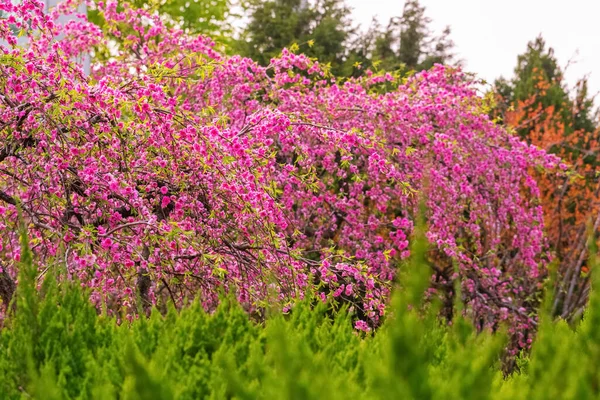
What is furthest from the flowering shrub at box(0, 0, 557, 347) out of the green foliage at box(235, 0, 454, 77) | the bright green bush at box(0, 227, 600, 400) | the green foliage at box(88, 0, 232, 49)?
Result: the green foliage at box(88, 0, 232, 49)

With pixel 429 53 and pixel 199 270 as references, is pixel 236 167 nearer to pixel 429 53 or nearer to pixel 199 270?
→ pixel 199 270

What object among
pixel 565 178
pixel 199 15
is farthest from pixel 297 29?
pixel 565 178

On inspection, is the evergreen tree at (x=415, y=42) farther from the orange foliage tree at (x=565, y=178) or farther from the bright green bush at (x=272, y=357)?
the bright green bush at (x=272, y=357)

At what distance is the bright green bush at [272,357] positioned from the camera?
1.70 metres

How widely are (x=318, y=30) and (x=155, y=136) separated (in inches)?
550

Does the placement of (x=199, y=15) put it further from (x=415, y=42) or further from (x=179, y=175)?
(x=179, y=175)

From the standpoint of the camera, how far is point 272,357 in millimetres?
2469

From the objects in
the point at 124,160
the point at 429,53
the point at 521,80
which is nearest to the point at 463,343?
the point at 124,160

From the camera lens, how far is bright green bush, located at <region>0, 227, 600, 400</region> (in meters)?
1.70

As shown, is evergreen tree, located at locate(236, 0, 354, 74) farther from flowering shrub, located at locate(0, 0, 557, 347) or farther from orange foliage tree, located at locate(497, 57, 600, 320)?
flowering shrub, located at locate(0, 0, 557, 347)

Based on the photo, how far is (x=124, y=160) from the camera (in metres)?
5.31

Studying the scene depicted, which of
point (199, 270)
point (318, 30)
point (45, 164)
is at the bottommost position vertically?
point (199, 270)

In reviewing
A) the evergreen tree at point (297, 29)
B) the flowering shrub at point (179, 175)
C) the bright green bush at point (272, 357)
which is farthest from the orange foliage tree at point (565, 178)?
the evergreen tree at point (297, 29)

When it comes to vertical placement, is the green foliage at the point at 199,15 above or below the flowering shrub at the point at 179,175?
above
